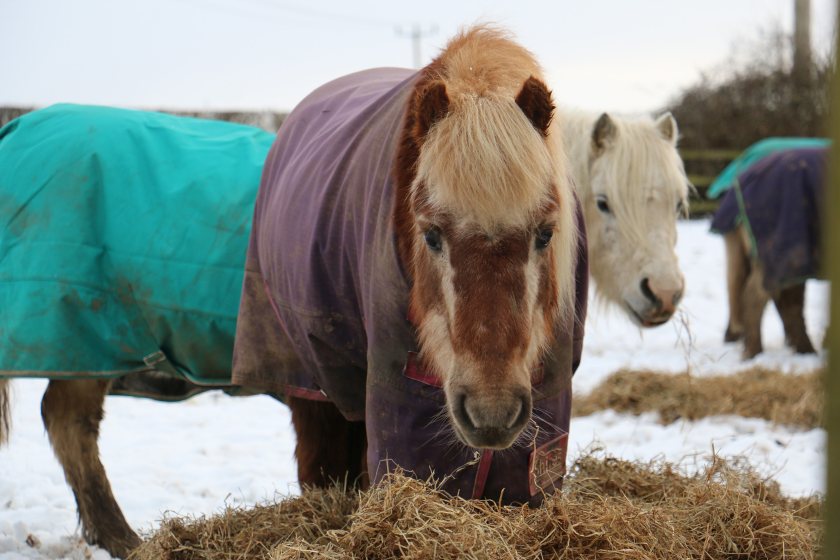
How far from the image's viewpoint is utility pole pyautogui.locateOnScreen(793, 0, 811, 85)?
656 inches

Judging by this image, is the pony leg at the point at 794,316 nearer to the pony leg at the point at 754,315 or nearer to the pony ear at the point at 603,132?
the pony leg at the point at 754,315

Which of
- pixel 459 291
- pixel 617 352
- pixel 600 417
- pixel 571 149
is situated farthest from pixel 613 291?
pixel 617 352

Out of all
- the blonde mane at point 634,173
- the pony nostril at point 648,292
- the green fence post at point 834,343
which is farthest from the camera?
the blonde mane at point 634,173

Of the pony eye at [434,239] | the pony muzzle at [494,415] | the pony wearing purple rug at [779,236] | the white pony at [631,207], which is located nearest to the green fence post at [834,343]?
the pony muzzle at [494,415]

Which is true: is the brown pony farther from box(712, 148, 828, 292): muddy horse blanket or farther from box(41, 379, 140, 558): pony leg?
box(712, 148, 828, 292): muddy horse blanket

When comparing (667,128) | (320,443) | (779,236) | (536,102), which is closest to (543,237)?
(536,102)

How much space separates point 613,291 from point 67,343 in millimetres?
2608

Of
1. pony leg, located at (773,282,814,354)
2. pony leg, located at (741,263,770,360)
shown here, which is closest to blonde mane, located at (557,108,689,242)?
pony leg, located at (741,263,770,360)

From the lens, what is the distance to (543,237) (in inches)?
88.9

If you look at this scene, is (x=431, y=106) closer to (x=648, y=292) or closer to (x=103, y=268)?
(x=103, y=268)

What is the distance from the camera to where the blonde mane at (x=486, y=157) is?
214cm

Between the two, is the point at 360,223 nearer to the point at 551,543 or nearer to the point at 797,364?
the point at 551,543

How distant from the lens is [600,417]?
5.53 m

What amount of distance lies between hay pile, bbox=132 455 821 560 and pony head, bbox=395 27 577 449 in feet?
0.81
